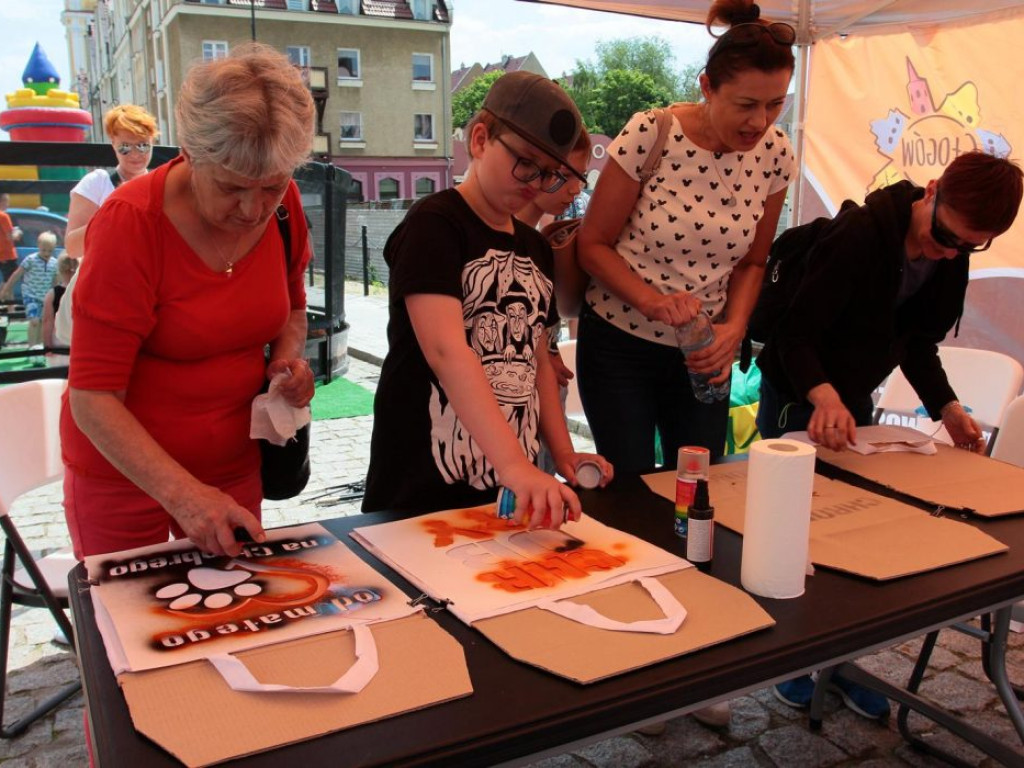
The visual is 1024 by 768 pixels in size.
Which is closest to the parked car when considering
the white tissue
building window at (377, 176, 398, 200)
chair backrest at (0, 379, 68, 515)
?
chair backrest at (0, 379, 68, 515)

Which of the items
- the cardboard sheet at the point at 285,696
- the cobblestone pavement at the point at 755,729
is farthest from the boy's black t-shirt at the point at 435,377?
the cobblestone pavement at the point at 755,729

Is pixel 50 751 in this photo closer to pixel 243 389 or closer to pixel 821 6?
pixel 243 389

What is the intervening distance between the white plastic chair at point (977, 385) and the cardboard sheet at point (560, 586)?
1579 mm

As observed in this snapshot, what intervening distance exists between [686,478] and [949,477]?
0.74 meters

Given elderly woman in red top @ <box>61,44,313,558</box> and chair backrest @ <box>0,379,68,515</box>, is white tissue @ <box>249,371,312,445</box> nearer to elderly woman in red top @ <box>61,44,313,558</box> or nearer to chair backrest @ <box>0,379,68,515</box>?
elderly woman in red top @ <box>61,44,313,558</box>

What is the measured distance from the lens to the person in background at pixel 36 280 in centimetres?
470

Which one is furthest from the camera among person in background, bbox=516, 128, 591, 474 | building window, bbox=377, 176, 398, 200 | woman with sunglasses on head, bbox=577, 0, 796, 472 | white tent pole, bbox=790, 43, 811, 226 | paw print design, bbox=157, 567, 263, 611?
building window, bbox=377, 176, 398, 200

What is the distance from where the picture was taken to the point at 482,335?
55.1 inches

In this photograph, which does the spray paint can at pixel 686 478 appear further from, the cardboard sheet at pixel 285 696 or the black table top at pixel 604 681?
the cardboard sheet at pixel 285 696

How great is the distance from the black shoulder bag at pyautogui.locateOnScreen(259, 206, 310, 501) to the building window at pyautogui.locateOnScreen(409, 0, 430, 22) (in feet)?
81.9

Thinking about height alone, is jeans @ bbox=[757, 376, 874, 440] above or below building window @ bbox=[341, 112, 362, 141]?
below

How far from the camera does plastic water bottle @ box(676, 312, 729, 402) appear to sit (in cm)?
159

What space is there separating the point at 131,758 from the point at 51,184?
4.70 meters

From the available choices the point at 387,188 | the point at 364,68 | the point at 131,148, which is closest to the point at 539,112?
the point at 131,148
